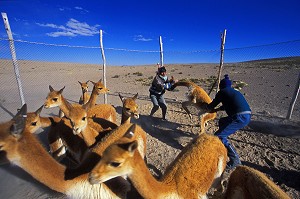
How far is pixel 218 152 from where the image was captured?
3633mm

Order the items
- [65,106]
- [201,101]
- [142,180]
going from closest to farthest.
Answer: [142,180] → [65,106] → [201,101]

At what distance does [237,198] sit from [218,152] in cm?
83

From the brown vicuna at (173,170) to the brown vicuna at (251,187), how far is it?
17.0 inches

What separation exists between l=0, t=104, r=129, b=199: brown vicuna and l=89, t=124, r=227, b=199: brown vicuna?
2.08 feet

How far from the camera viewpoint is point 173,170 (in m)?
3.22

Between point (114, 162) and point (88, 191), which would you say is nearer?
point (114, 162)

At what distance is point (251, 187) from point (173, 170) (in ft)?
3.74

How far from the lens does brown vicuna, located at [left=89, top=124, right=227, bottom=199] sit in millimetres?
2387

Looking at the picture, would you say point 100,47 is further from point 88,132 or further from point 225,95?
point 225,95

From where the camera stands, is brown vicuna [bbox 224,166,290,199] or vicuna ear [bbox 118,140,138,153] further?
brown vicuna [bbox 224,166,290,199]

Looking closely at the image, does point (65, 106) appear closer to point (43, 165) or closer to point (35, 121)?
point (35, 121)

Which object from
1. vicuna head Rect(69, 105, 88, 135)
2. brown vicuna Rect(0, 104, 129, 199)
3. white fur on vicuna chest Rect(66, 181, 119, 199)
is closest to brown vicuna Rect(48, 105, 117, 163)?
vicuna head Rect(69, 105, 88, 135)

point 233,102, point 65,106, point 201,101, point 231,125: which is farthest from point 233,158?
point 65,106

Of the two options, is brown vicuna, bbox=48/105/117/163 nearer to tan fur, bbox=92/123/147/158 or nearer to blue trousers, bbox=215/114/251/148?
tan fur, bbox=92/123/147/158
